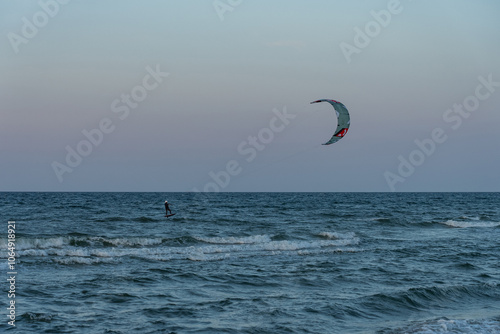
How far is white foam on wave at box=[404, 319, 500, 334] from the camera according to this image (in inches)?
507

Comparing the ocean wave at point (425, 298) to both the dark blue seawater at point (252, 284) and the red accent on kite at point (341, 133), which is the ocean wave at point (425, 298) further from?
the red accent on kite at point (341, 133)

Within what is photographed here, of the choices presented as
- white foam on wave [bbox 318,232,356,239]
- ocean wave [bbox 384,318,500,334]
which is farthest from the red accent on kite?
ocean wave [bbox 384,318,500,334]

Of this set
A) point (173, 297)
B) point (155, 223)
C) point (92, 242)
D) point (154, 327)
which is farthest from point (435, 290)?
point (155, 223)

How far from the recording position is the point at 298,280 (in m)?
18.2

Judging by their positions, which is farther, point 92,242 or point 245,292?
point 92,242

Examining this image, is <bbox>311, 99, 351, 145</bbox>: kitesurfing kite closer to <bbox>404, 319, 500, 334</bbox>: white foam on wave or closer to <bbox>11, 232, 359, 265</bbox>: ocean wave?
<bbox>11, 232, 359, 265</bbox>: ocean wave

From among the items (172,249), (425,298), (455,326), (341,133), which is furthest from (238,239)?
(455,326)

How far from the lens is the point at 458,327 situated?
43.4ft

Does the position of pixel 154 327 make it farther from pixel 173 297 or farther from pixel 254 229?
pixel 254 229

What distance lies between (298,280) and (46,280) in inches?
308

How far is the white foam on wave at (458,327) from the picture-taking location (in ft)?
42.2

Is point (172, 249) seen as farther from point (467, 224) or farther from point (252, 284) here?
point (467, 224)

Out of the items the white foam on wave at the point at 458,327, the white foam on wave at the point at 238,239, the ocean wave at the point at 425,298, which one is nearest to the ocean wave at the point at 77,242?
the white foam on wave at the point at 238,239

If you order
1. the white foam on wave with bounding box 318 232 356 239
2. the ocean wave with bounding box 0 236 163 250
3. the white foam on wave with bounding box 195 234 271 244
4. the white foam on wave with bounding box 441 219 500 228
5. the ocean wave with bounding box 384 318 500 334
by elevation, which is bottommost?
the white foam on wave with bounding box 441 219 500 228
